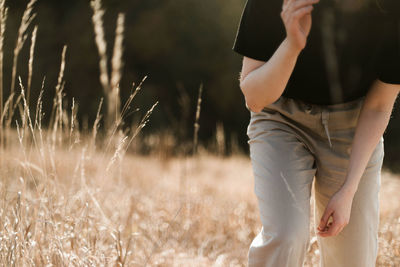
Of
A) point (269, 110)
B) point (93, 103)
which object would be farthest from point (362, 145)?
point (93, 103)

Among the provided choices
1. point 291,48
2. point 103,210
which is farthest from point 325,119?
point 103,210

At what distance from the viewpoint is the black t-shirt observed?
167 centimetres

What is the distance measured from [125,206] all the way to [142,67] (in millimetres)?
12294

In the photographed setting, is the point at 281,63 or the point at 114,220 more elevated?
the point at 281,63

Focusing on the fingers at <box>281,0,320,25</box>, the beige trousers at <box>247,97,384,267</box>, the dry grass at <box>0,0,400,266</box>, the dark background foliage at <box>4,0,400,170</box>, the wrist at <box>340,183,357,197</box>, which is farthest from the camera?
the dark background foliage at <box>4,0,400,170</box>

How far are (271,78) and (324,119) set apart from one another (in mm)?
389

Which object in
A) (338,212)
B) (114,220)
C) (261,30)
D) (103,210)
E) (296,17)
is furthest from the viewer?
(114,220)

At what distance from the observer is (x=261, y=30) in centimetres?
168

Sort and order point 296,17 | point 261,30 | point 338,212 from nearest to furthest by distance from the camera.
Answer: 1. point 296,17
2. point 338,212
3. point 261,30

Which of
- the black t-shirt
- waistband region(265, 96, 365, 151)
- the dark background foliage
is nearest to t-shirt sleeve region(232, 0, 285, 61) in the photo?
the black t-shirt

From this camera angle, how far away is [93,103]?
45.1ft

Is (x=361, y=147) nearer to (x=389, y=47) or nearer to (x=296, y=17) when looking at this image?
(x=389, y=47)

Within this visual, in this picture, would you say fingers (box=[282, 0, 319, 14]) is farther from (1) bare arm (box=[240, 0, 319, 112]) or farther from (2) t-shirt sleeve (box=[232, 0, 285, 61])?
(2) t-shirt sleeve (box=[232, 0, 285, 61])

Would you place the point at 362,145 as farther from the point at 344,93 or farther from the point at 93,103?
the point at 93,103
